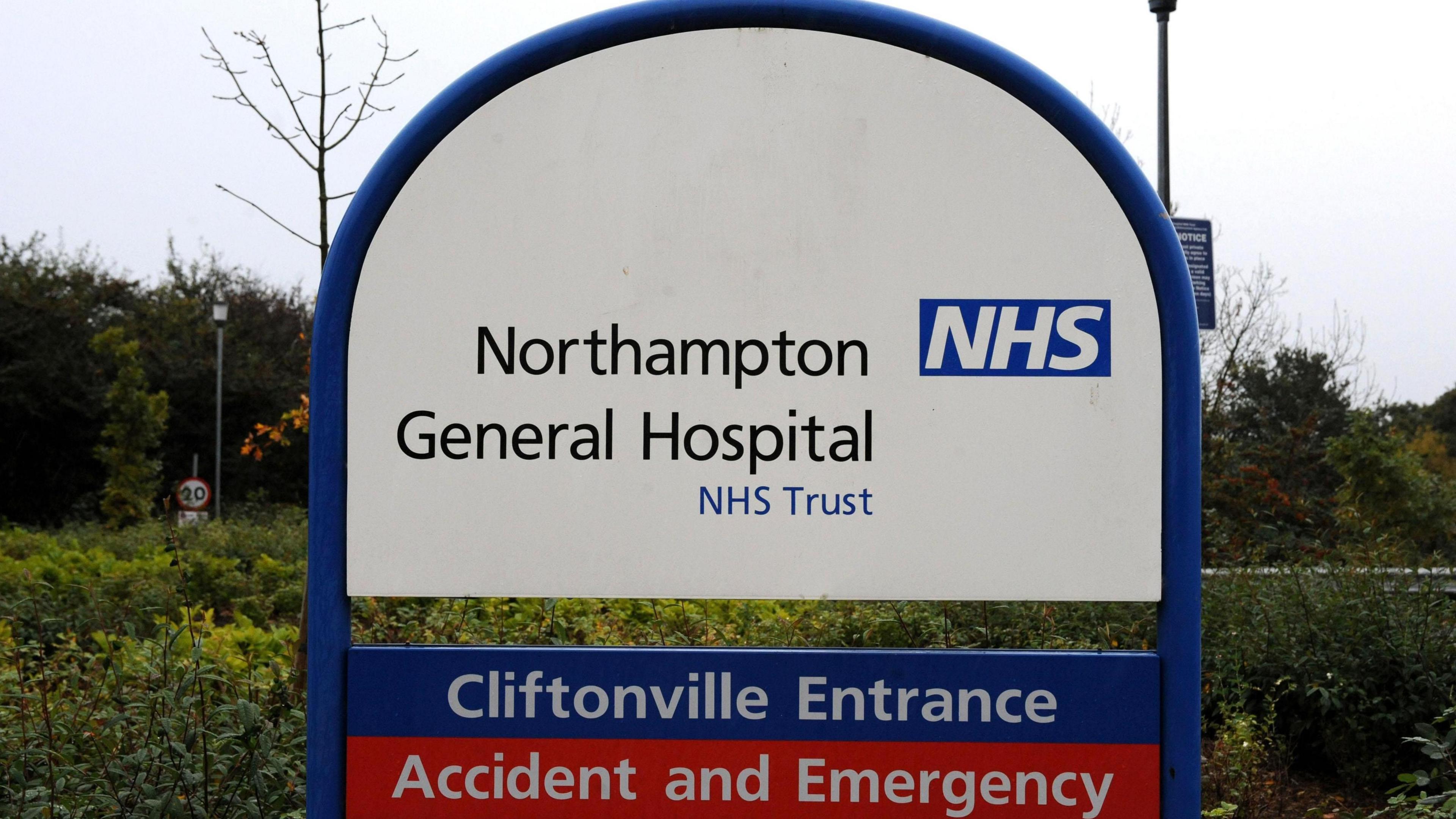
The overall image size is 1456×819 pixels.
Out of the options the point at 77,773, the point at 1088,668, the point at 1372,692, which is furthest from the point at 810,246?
the point at 1372,692

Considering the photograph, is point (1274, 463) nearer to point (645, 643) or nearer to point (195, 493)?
point (645, 643)

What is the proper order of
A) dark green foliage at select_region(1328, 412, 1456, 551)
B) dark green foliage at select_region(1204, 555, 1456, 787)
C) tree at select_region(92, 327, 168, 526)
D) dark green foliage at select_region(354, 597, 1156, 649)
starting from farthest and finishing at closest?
1. tree at select_region(92, 327, 168, 526)
2. dark green foliage at select_region(1328, 412, 1456, 551)
3. dark green foliage at select_region(1204, 555, 1456, 787)
4. dark green foliage at select_region(354, 597, 1156, 649)

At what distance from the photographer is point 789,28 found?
6.25 feet

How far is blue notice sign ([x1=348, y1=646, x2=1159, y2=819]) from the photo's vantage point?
1.88 metres

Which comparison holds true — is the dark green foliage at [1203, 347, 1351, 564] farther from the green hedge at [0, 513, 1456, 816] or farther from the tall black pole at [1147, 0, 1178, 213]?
the tall black pole at [1147, 0, 1178, 213]

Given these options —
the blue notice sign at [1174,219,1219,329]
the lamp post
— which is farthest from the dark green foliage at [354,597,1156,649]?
the lamp post

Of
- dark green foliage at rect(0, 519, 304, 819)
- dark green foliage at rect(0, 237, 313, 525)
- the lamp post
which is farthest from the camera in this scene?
dark green foliage at rect(0, 237, 313, 525)

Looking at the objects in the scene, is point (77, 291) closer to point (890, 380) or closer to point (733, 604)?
point (733, 604)

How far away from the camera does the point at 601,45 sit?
1917mm

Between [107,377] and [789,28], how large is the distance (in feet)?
118

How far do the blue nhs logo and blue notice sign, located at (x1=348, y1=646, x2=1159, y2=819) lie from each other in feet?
1.64

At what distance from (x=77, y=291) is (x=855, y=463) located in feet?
125

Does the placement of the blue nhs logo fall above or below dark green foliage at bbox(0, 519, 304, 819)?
above

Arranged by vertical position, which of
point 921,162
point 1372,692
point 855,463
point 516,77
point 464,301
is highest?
point 516,77
